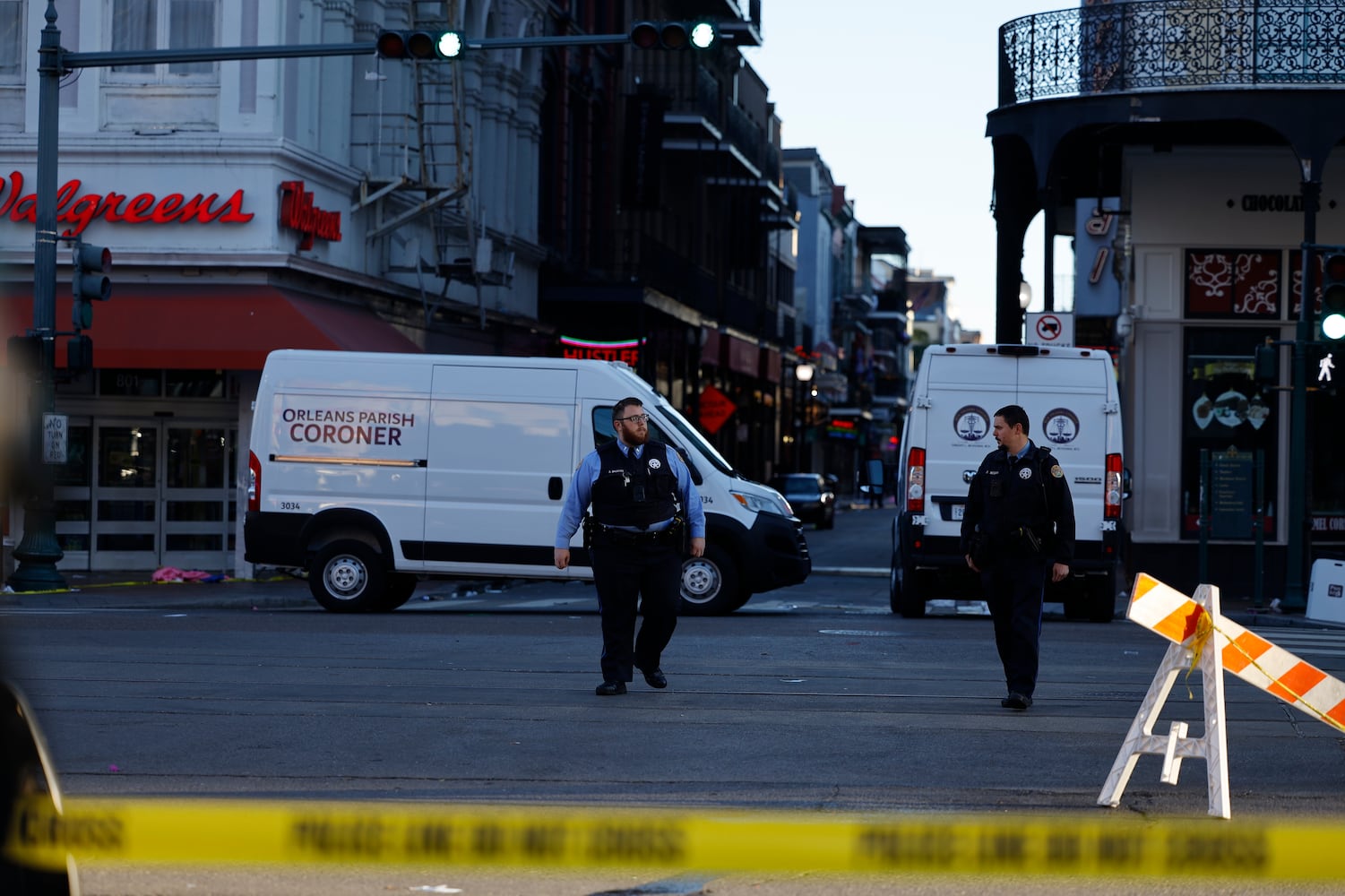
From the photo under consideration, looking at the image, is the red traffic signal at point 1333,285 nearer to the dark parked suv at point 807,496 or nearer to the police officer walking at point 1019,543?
the police officer walking at point 1019,543

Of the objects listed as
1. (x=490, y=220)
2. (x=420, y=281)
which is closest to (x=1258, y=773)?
(x=420, y=281)

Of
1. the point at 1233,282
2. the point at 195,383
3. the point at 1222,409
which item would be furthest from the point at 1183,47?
the point at 195,383

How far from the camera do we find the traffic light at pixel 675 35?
59.8 ft

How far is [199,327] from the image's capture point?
77.5 ft

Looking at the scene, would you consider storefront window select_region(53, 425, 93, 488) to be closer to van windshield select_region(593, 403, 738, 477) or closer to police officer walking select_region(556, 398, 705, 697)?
van windshield select_region(593, 403, 738, 477)

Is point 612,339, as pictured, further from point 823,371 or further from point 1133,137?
point 823,371

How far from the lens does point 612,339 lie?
39.2 m

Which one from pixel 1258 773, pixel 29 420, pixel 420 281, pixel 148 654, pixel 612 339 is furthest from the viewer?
pixel 612 339

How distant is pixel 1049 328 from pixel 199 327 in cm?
1036

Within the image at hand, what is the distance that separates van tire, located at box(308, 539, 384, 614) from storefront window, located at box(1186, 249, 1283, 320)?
1122 centimetres

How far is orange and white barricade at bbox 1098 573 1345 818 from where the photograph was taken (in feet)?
24.5

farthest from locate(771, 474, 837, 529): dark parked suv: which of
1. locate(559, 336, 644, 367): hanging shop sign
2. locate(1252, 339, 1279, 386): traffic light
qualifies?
locate(1252, 339, 1279, 386): traffic light

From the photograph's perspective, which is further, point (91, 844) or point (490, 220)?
point (490, 220)

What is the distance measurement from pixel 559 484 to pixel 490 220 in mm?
15375
